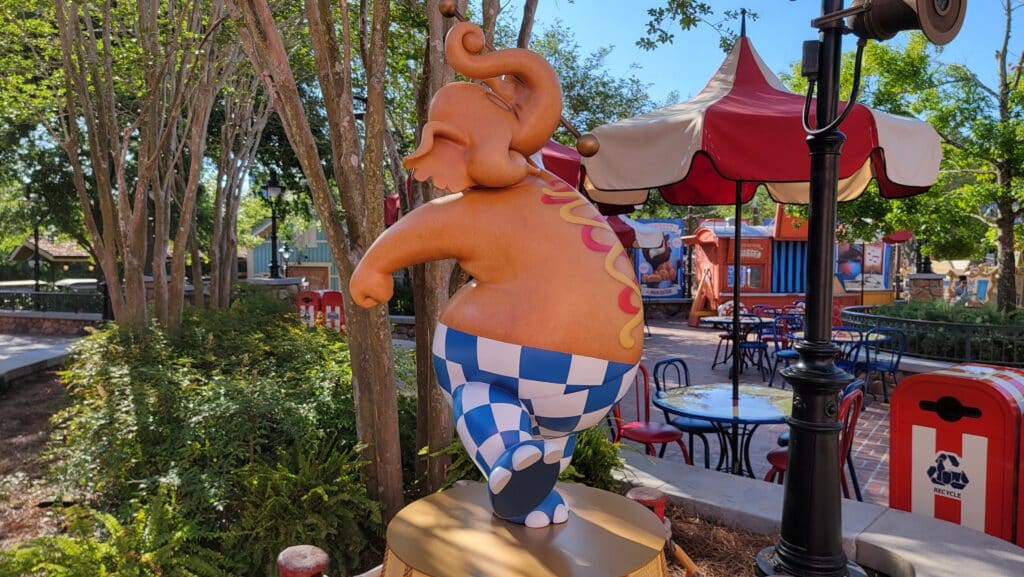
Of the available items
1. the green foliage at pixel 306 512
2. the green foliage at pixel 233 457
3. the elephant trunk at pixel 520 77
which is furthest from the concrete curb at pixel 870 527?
the elephant trunk at pixel 520 77

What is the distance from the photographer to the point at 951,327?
7875mm

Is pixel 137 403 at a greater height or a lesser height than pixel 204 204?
lesser

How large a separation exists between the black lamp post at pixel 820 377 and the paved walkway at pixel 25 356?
9.98 meters

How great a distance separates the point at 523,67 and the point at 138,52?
698cm

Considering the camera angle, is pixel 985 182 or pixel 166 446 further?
pixel 985 182

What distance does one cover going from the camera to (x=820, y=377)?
2.72 m

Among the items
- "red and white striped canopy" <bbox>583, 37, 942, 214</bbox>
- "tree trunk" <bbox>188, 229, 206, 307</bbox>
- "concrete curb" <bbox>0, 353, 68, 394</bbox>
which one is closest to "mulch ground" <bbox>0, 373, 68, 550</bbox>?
"concrete curb" <bbox>0, 353, 68, 394</bbox>

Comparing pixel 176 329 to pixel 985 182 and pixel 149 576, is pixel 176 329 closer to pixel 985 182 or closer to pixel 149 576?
pixel 149 576

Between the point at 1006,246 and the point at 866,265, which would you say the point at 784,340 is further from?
the point at 866,265

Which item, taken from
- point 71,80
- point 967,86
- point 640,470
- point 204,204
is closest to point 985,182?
point 967,86

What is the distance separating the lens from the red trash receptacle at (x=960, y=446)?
3.28 m

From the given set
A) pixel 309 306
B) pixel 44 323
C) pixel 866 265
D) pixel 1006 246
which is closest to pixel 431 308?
pixel 309 306

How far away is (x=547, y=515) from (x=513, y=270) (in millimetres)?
721

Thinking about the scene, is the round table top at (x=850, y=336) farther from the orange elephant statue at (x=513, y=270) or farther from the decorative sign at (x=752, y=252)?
the decorative sign at (x=752, y=252)
